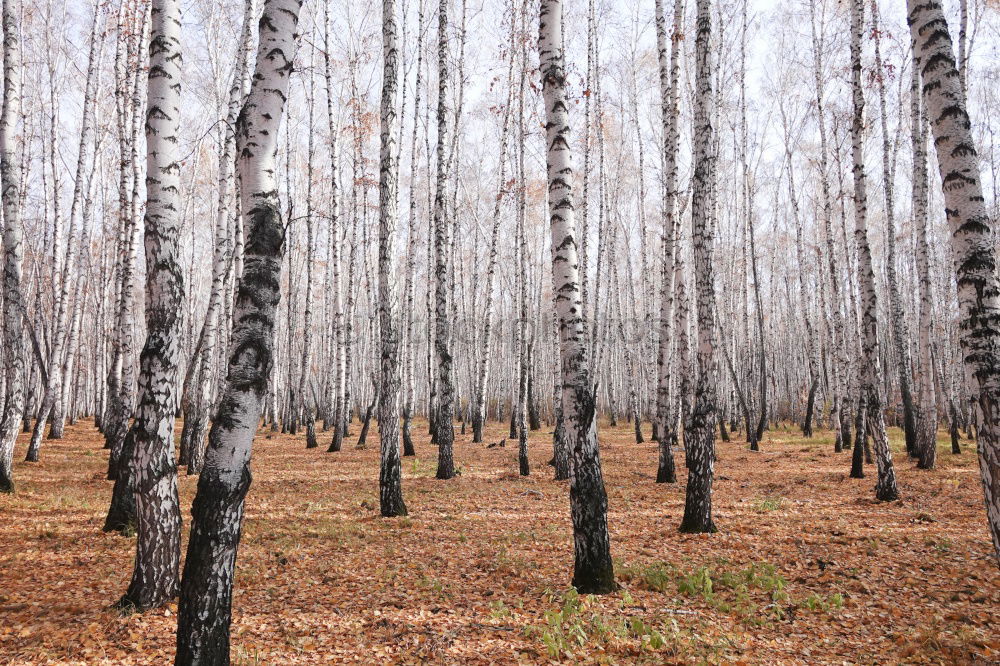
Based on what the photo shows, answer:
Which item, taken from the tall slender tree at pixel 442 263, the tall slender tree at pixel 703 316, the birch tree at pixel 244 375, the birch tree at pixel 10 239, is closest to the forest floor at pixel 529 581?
the tall slender tree at pixel 703 316

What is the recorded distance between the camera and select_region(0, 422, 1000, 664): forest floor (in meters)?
3.99

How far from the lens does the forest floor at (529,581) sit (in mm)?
3988

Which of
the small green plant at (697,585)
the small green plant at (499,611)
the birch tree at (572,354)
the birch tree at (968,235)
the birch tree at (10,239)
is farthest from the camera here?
the birch tree at (10,239)

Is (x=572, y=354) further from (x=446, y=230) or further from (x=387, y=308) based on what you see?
(x=446, y=230)

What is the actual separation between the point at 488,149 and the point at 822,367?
23.8 metres

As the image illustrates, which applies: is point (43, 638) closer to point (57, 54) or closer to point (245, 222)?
point (245, 222)

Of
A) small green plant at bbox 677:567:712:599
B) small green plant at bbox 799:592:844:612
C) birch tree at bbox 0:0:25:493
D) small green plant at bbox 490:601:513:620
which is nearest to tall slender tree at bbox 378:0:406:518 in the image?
small green plant at bbox 490:601:513:620

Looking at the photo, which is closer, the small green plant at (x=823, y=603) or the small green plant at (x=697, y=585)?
the small green plant at (x=823, y=603)

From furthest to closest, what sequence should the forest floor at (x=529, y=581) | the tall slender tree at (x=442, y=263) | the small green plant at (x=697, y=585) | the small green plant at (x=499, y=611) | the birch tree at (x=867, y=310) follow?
the tall slender tree at (x=442, y=263) < the birch tree at (x=867, y=310) < the small green plant at (x=697, y=585) < the small green plant at (x=499, y=611) < the forest floor at (x=529, y=581)

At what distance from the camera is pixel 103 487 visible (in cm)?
1006

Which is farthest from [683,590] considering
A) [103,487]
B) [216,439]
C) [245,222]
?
[103,487]

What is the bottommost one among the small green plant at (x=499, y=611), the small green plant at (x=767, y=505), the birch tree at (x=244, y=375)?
the small green plant at (x=767, y=505)

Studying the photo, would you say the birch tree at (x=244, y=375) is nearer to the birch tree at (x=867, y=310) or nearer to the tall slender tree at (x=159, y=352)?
the tall slender tree at (x=159, y=352)

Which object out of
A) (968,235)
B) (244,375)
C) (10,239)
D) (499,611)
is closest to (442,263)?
(10,239)
